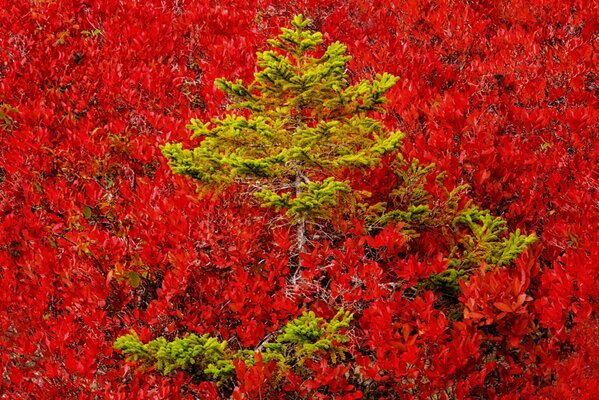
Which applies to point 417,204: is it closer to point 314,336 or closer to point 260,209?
point 260,209

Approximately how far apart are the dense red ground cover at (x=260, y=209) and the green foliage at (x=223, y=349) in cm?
11

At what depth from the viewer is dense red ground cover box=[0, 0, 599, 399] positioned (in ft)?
12.0

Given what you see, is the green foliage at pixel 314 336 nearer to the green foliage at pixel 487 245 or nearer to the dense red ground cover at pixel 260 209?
the dense red ground cover at pixel 260 209

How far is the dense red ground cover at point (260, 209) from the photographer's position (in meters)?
3.66

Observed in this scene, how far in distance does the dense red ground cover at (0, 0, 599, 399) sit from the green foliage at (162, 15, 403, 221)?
58 cm

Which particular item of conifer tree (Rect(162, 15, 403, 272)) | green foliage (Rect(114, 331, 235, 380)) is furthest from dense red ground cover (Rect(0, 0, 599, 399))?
conifer tree (Rect(162, 15, 403, 272))

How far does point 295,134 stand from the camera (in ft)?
12.1

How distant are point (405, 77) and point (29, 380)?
4737 millimetres

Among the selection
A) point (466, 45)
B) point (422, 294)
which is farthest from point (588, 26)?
point (422, 294)

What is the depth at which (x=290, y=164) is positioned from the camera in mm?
4004

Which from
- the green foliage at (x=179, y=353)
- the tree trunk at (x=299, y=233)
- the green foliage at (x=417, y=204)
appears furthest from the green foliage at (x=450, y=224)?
the green foliage at (x=179, y=353)

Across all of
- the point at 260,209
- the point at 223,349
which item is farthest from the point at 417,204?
Answer: the point at 223,349

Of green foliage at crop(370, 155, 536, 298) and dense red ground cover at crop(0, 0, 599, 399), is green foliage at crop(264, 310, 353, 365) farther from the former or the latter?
green foliage at crop(370, 155, 536, 298)

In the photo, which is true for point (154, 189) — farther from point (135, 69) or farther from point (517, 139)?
point (517, 139)
